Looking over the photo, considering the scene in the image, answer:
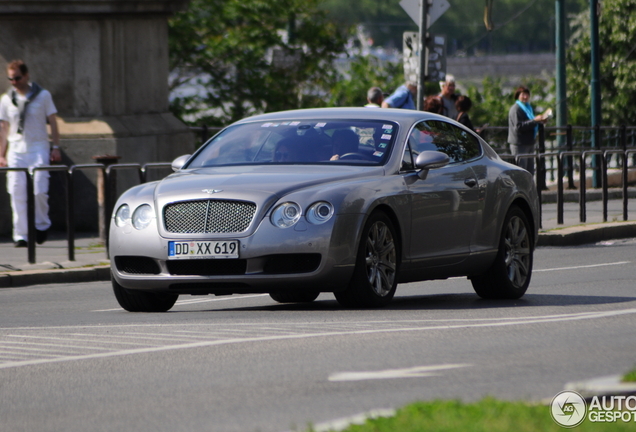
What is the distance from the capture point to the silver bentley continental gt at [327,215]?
919 centimetres

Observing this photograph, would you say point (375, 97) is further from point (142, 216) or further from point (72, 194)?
point (142, 216)

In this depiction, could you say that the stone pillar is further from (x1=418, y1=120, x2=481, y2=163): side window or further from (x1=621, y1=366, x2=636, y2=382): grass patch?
(x1=621, y1=366, x2=636, y2=382): grass patch

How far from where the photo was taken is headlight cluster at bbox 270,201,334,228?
9.14 meters

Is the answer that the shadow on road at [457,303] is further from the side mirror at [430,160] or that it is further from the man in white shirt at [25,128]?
the man in white shirt at [25,128]

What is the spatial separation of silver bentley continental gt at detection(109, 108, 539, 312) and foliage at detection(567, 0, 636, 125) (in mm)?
26626

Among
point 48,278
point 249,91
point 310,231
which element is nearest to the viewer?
point 310,231

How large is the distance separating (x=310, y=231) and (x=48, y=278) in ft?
16.9

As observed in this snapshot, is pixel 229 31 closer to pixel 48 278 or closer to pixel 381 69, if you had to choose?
pixel 48 278

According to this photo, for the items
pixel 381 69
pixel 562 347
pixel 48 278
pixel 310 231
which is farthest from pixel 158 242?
pixel 381 69

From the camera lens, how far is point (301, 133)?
10.4m

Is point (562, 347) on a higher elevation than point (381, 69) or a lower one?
lower

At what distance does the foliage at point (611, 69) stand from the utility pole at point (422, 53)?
1962cm

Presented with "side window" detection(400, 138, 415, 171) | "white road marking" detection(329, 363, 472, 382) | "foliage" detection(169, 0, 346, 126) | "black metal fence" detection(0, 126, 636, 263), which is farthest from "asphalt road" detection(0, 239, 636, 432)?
"foliage" detection(169, 0, 346, 126)

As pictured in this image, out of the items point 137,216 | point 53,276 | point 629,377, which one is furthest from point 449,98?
point 629,377
